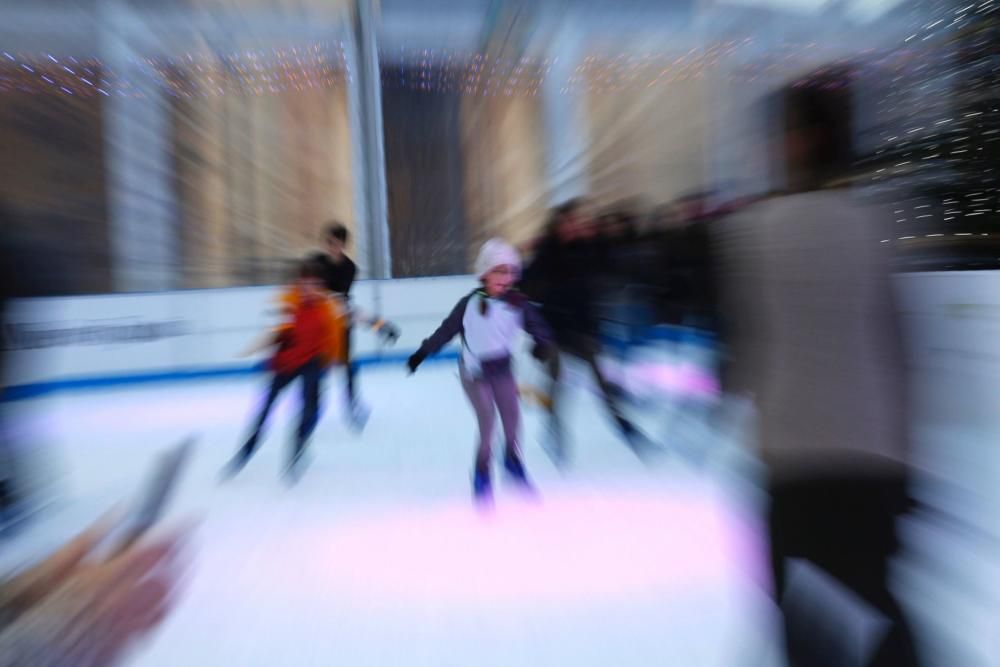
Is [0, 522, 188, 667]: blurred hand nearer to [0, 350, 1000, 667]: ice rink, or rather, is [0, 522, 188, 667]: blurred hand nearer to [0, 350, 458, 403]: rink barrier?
[0, 350, 1000, 667]: ice rink

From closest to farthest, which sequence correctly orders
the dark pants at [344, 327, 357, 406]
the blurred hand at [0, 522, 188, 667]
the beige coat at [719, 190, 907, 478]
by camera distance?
the beige coat at [719, 190, 907, 478], the blurred hand at [0, 522, 188, 667], the dark pants at [344, 327, 357, 406]

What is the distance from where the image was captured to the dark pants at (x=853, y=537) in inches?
36.4

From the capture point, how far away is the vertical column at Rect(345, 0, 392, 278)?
24.3 ft

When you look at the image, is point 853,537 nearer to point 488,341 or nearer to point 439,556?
point 439,556

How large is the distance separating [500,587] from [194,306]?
5612 millimetres

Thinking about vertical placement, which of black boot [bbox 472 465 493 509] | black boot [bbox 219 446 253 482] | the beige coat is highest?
the beige coat

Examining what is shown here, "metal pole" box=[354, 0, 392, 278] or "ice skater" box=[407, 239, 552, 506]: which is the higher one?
"metal pole" box=[354, 0, 392, 278]

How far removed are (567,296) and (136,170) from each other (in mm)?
5198

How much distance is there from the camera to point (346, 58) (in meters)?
7.47

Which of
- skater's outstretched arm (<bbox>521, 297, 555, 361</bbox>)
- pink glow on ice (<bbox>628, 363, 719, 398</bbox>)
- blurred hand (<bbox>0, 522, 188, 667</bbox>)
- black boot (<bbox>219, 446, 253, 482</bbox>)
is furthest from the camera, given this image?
pink glow on ice (<bbox>628, 363, 719, 398</bbox>)

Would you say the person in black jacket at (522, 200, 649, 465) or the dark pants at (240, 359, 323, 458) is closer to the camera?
the dark pants at (240, 359, 323, 458)

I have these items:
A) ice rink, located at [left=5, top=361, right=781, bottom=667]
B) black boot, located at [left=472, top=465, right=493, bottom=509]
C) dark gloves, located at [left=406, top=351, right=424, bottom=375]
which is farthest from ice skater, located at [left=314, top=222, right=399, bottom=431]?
black boot, located at [left=472, top=465, right=493, bottom=509]

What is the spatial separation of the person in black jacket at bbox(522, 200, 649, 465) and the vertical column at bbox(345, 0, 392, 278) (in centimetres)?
427

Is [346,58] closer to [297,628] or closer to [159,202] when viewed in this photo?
[159,202]
